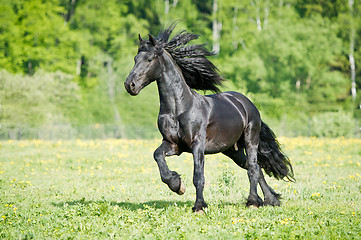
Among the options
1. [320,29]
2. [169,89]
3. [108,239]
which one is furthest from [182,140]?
[320,29]

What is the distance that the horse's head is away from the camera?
23.7ft

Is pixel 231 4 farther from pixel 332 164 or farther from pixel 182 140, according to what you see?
pixel 182 140

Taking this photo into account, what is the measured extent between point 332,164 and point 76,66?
3601 centimetres

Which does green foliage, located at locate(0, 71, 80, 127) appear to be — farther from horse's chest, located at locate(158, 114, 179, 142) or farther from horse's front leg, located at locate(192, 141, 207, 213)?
horse's front leg, located at locate(192, 141, 207, 213)

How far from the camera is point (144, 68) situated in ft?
24.2

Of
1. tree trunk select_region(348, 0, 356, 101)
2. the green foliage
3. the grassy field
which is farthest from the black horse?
tree trunk select_region(348, 0, 356, 101)

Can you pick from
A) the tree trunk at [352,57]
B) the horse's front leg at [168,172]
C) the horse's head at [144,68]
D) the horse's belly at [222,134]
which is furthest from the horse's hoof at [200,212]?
the tree trunk at [352,57]

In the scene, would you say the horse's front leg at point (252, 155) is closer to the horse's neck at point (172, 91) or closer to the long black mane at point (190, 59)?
the long black mane at point (190, 59)

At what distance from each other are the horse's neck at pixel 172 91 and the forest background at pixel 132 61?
27.5 meters

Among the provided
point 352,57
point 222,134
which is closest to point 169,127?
point 222,134

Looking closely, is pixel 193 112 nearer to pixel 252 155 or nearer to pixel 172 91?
pixel 172 91

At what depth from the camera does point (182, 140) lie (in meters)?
7.53

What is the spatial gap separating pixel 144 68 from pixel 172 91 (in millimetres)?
630

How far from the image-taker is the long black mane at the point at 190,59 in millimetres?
8086
